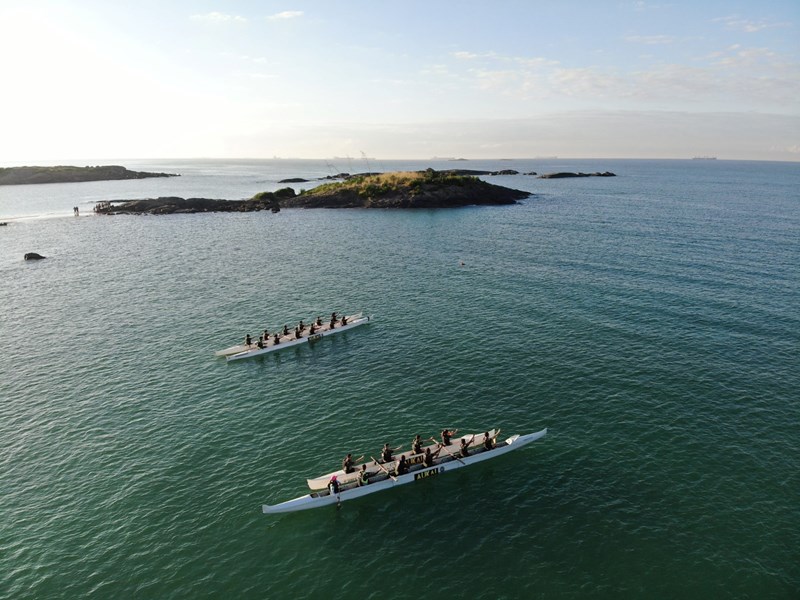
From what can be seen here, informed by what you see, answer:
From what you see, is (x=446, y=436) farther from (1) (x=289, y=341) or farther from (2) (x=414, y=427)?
(1) (x=289, y=341)

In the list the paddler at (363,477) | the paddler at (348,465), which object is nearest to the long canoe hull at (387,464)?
the paddler at (348,465)

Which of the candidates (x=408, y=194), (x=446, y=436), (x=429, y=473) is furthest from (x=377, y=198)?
(x=429, y=473)

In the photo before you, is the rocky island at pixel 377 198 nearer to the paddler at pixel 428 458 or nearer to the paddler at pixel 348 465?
the paddler at pixel 428 458

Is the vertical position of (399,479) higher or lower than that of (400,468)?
lower

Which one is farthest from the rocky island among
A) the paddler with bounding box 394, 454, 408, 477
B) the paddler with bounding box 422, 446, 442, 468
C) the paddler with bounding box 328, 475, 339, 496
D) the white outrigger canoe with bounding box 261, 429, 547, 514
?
the paddler with bounding box 328, 475, 339, 496

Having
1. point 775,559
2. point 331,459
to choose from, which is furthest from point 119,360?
point 775,559

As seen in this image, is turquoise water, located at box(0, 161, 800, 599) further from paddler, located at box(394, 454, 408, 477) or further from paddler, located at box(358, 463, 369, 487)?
paddler, located at box(358, 463, 369, 487)

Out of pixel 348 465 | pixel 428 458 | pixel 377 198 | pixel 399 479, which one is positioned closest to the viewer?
pixel 348 465
